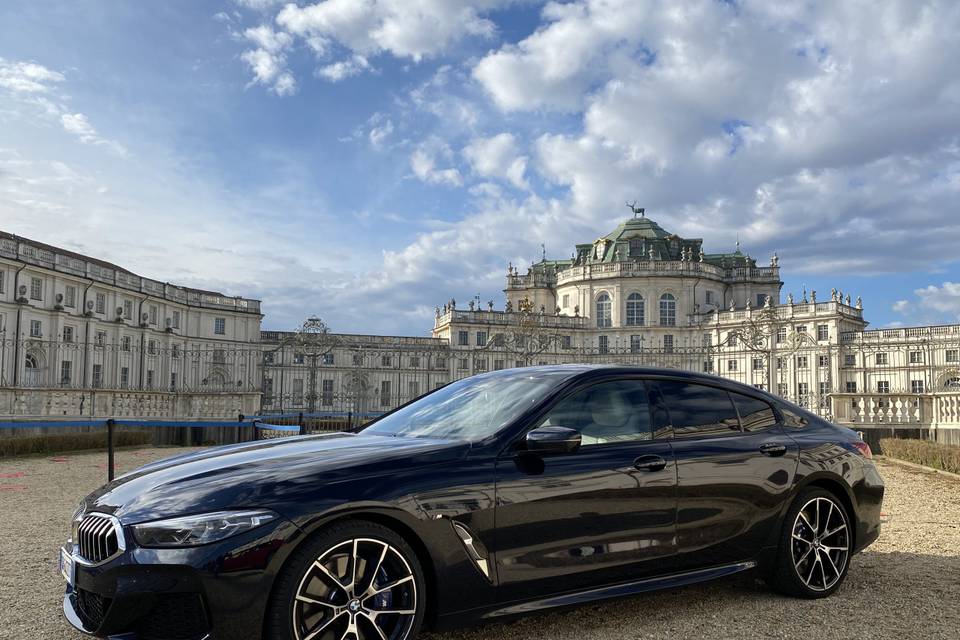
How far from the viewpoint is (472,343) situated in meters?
76.4

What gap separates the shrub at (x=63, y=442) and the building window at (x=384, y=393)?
130ft

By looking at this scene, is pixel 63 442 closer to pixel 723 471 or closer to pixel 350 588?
pixel 350 588

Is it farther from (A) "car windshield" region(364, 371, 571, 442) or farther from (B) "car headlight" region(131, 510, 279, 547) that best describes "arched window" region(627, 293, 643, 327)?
(B) "car headlight" region(131, 510, 279, 547)

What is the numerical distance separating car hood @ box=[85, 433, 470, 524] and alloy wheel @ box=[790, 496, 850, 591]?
279 cm

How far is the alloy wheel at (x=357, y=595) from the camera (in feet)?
11.7

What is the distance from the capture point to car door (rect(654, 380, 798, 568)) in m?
4.82

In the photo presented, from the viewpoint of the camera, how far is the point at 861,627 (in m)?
4.61

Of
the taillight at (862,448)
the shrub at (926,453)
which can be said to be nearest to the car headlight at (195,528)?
the taillight at (862,448)

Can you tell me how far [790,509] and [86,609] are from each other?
4460mm

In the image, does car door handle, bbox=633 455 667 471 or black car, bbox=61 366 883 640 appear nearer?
black car, bbox=61 366 883 640

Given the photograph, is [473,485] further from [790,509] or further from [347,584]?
[790,509]

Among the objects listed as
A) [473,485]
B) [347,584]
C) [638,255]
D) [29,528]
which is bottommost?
[29,528]

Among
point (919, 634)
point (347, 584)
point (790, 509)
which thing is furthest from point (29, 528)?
point (919, 634)

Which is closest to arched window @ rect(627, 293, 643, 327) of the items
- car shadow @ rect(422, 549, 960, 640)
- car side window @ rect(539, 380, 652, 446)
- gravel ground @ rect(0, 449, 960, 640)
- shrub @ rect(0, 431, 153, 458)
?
shrub @ rect(0, 431, 153, 458)
